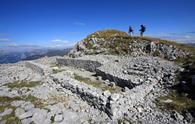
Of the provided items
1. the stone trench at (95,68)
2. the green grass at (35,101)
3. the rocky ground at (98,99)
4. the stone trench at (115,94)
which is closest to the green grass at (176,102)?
the rocky ground at (98,99)

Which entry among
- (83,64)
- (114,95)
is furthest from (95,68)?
(114,95)

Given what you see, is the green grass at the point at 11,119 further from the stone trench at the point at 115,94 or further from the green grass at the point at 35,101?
the stone trench at the point at 115,94

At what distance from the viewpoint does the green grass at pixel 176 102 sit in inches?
438

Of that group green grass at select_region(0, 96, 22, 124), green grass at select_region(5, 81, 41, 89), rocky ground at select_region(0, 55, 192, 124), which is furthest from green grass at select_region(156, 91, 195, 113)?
green grass at select_region(5, 81, 41, 89)

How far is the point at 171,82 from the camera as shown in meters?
14.6

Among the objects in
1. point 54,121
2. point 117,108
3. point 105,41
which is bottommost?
point 54,121

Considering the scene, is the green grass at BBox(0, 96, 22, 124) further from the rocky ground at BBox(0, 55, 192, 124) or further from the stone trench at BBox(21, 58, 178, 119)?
the stone trench at BBox(21, 58, 178, 119)

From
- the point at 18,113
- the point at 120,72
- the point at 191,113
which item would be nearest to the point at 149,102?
the point at 191,113

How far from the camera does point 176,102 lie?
39.4ft

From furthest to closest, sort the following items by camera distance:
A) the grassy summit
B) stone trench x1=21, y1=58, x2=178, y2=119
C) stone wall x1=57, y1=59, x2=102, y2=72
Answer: the grassy summit → stone wall x1=57, y1=59, x2=102, y2=72 → stone trench x1=21, y1=58, x2=178, y2=119

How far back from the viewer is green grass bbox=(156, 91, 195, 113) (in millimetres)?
11133

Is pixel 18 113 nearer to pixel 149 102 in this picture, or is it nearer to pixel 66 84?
pixel 66 84

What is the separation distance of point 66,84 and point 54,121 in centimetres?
585

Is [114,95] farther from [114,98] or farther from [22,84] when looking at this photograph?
[22,84]
